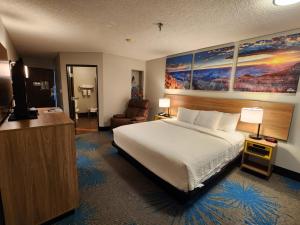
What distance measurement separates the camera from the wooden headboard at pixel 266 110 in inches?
98.5

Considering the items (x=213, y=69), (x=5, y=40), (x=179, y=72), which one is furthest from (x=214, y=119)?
(x=5, y=40)

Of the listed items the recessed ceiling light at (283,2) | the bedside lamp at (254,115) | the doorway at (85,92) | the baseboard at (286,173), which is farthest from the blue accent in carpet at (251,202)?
the doorway at (85,92)

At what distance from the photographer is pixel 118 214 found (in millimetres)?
1719

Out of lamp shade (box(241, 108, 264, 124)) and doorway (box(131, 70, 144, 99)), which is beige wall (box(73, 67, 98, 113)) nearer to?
doorway (box(131, 70, 144, 99))

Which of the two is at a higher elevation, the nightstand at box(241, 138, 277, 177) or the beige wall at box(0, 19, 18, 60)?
the beige wall at box(0, 19, 18, 60)

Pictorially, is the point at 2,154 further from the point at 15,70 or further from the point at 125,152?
the point at 125,152

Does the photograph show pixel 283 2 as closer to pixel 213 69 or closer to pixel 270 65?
pixel 270 65

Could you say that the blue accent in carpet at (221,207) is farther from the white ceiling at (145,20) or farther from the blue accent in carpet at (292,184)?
the white ceiling at (145,20)

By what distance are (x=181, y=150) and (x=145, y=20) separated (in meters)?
1.95

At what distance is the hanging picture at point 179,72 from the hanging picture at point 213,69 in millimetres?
195

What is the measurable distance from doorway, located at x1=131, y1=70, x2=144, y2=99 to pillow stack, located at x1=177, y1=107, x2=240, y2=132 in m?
2.53

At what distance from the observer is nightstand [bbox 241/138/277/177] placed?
2.42 metres

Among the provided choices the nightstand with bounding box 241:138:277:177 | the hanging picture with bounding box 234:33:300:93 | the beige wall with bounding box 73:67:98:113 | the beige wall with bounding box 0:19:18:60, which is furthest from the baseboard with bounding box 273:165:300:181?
the beige wall with bounding box 73:67:98:113

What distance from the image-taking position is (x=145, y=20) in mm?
2227
